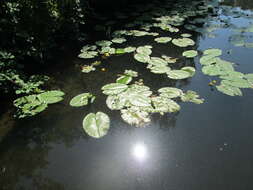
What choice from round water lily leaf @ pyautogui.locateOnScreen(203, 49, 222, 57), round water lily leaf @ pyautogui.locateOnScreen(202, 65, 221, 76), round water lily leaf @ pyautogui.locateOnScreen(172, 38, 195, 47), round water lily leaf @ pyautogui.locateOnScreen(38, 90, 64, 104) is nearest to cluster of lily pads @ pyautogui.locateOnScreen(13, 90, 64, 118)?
round water lily leaf @ pyautogui.locateOnScreen(38, 90, 64, 104)

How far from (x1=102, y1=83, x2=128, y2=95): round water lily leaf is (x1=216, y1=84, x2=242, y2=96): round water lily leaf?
1092mm

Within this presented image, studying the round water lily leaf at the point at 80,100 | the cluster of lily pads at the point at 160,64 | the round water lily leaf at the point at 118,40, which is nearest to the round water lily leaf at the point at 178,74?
the cluster of lily pads at the point at 160,64

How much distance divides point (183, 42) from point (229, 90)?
1.38 meters

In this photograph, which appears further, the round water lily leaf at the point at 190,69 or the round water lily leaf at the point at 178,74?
the round water lily leaf at the point at 190,69

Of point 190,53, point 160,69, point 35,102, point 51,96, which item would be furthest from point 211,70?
point 35,102

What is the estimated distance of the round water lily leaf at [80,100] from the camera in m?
2.13

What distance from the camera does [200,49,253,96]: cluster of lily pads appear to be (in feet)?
7.45

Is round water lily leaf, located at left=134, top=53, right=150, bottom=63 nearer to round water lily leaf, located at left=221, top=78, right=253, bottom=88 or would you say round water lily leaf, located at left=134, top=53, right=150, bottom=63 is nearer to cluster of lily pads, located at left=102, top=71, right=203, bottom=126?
cluster of lily pads, located at left=102, top=71, right=203, bottom=126

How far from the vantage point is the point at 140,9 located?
508 centimetres

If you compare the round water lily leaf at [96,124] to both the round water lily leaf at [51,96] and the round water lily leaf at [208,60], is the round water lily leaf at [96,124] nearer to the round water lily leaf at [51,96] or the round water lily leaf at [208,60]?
the round water lily leaf at [51,96]

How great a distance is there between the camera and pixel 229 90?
2.24 m

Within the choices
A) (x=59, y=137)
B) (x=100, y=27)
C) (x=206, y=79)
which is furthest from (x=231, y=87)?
(x=100, y=27)

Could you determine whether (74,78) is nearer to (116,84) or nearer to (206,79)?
(116,84)

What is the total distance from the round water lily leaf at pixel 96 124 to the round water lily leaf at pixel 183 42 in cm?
198
